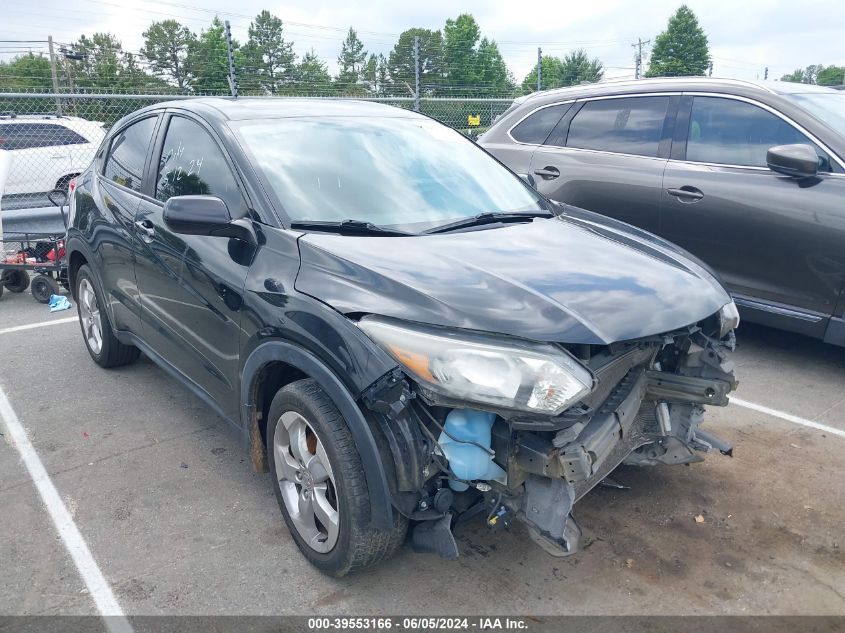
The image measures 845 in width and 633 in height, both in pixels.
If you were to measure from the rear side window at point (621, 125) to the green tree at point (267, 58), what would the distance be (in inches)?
475

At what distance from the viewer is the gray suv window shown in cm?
477

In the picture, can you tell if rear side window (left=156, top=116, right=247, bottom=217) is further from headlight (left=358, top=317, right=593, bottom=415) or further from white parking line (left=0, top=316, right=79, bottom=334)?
white parking line (left=0, top=316, right=79, bottom=334)

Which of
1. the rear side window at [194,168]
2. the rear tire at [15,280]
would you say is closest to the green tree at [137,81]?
the rear tire at [15,280]

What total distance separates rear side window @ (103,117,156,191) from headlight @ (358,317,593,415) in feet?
8.09

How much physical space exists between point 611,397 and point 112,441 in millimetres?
2783

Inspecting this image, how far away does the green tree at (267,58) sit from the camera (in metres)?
17.8

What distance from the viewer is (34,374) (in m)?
4.95

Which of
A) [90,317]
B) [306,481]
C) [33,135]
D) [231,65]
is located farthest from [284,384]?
[33,135]

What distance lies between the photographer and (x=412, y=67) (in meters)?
15.0

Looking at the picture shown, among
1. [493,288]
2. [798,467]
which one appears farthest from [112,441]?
[798,467]

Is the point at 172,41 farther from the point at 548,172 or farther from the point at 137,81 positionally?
the point at 548,172

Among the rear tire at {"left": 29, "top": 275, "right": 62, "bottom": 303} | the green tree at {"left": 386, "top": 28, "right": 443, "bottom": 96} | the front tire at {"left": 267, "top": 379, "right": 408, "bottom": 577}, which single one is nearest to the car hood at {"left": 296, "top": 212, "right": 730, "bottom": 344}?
the front tire at {"left": 267, "top": 379, "right": 408, "bottom": 577}

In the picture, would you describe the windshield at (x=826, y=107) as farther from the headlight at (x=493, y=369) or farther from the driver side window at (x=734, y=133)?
the headlight at (x=493, y=369)

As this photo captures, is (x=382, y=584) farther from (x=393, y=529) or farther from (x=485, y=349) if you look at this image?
(x=485, y=349)
